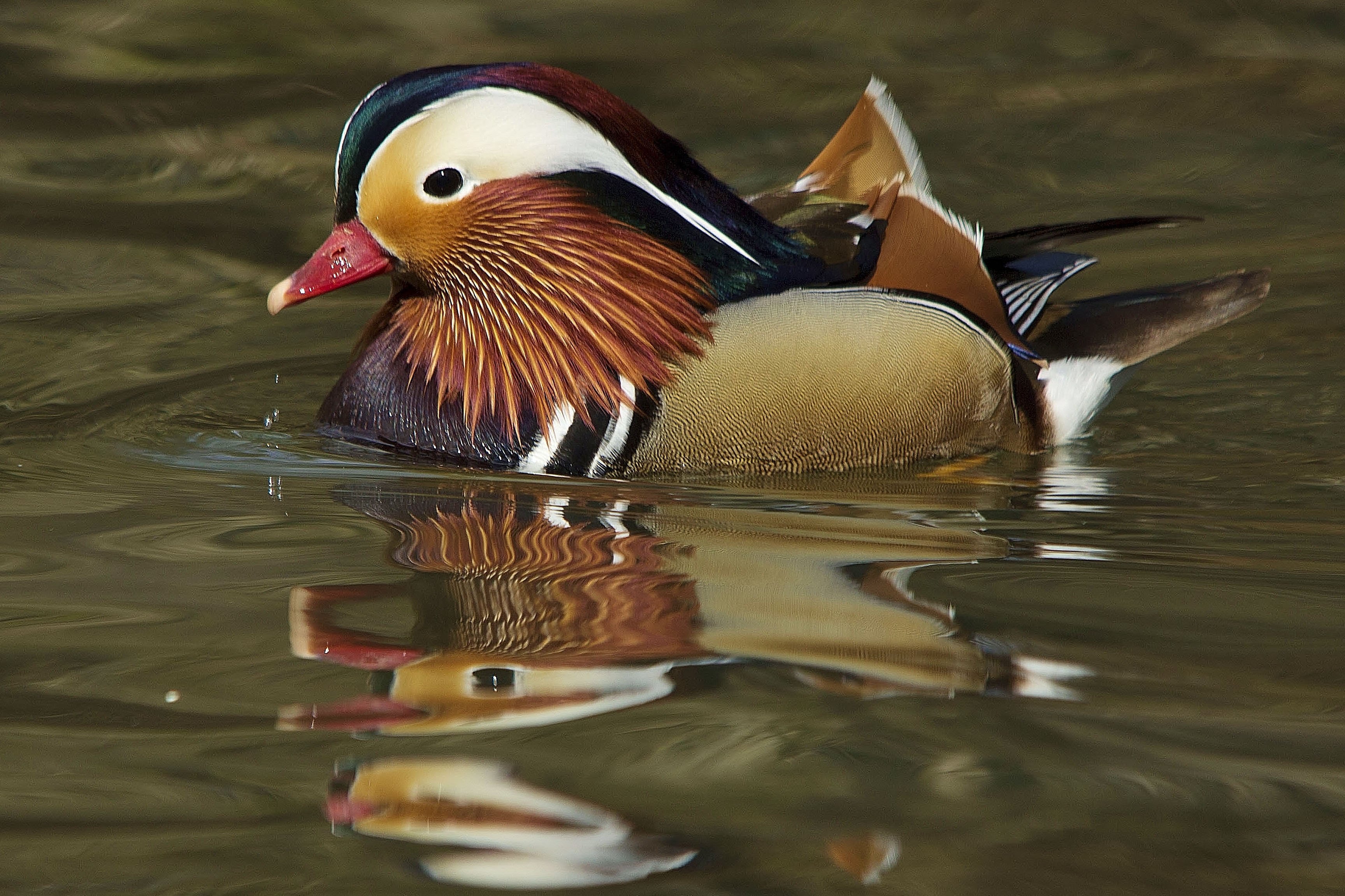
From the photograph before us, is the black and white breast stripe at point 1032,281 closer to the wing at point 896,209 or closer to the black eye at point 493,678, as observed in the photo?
the wing at point 896,209

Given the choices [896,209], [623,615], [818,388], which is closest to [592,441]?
[818,388]

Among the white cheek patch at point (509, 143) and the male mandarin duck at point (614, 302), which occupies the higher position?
the white cheek patch at point (509, 143)

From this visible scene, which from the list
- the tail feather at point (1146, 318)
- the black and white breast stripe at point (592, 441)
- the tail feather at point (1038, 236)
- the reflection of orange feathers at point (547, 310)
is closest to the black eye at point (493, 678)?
the black and white breast stripe at point (592, 441)

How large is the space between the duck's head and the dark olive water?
1.20ft

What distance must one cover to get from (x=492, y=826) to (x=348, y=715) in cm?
38

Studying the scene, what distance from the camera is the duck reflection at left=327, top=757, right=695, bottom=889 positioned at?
1.91 metres

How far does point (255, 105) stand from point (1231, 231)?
13.2 ft

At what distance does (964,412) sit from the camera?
4.15 m

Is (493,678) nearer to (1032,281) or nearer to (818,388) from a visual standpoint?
(818,388)

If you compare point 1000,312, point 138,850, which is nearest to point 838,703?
point 138,850

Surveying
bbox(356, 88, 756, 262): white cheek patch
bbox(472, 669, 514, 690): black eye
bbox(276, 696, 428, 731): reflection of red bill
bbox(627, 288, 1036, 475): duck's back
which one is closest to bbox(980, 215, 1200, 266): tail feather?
bbox(627, 288, 1036, 475): duck's back

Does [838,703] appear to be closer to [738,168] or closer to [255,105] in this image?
[738,168]

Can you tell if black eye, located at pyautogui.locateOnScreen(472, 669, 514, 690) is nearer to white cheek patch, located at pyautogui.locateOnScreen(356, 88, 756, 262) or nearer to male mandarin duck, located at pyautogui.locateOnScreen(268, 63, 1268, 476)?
male mandarin duck, located at pyautogui.locateOnScreen(268, 63, 1268, 476)

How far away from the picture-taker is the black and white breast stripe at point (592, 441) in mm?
3760
